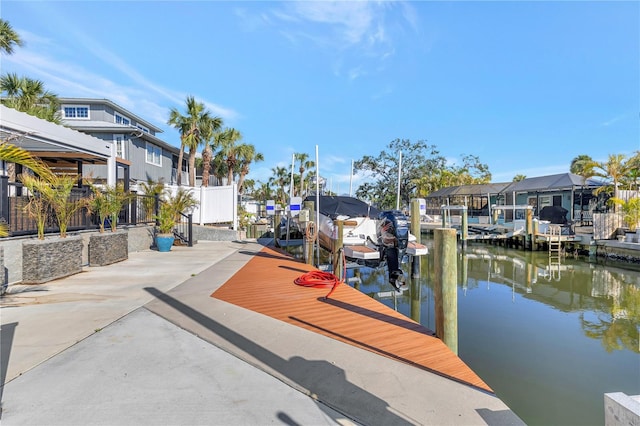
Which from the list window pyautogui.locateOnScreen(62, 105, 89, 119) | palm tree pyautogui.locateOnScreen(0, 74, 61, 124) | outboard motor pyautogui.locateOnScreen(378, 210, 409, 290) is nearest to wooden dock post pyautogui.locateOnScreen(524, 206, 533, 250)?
outboard motor pyautogui.locateOnScreen(378, 210, 409, 290)

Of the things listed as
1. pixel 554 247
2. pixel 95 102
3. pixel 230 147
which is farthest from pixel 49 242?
pixel 230 147

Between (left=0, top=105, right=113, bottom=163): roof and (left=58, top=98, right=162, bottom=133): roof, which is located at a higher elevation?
(left=58, top=98, right=162, bottom=133): roof

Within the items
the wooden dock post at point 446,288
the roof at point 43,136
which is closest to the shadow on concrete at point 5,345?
the roof at point 43,136

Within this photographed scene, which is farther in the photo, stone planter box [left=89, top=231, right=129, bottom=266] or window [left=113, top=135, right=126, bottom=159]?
window [left=113, top=135, right=126, bottom=159]

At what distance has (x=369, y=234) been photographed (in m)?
11.0

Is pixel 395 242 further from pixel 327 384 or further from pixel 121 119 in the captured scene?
pixel 121 119

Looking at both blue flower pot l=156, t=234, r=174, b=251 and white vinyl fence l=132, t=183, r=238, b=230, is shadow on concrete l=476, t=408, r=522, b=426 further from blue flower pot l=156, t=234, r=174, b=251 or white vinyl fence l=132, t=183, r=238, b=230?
white vinyl fence l=132, t=183, r=238, b=230

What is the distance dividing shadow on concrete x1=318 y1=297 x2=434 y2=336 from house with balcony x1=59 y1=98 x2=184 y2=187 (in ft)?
52.0

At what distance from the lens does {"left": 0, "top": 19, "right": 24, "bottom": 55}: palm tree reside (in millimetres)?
13367

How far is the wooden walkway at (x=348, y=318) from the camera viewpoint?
12.3 ft

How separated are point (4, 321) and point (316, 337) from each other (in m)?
4.05

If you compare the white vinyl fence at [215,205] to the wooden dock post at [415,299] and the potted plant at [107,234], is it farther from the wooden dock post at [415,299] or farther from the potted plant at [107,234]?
the wooden dock post at [415,299]

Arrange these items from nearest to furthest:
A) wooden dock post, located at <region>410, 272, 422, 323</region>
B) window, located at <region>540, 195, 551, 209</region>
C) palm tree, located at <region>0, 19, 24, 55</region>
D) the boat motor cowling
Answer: the boat motor cowling
wooden dock post, located at <region>410, 272, 422, 323</region>
palm tree, located at <region>0, 19, 24, 55</region>
window, located at <region>540, 195, 551, 209</region>

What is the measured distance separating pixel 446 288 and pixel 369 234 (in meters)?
6.62
